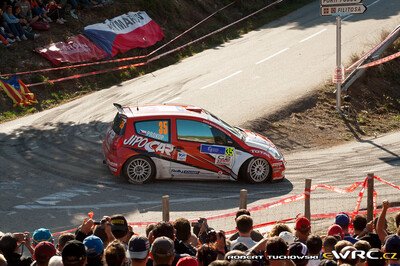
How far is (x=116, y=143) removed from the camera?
18.2 meters

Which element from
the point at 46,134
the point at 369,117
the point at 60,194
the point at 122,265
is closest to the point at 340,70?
the point at 369,117

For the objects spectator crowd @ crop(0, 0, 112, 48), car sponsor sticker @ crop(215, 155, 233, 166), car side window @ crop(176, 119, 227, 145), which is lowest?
car sponsor sticker @ crop(215, 155, 233, 166)

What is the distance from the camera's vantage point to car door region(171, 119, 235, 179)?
1842cm

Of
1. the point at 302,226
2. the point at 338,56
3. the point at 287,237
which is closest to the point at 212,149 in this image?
the point at 338,56

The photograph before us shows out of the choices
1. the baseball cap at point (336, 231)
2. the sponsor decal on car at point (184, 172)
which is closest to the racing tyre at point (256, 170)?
the sponsor decal on car at point (184, 172)

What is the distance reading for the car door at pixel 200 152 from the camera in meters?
18.4

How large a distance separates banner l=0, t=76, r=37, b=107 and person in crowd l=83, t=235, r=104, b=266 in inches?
615

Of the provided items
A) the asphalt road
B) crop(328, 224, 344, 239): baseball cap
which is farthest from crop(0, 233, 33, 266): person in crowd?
the asphalt road

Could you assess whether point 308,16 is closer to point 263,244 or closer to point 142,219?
point 142,219

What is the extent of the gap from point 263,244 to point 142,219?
7.10 m

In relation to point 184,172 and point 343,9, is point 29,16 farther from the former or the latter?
point 184,172

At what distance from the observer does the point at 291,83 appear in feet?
88.9

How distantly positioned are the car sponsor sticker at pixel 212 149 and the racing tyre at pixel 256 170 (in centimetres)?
67

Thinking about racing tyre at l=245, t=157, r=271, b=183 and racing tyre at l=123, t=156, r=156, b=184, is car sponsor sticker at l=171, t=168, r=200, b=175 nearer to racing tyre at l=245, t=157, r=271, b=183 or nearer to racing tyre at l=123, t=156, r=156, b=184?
racing tyre at l=123, t=156, r=156, b=184
